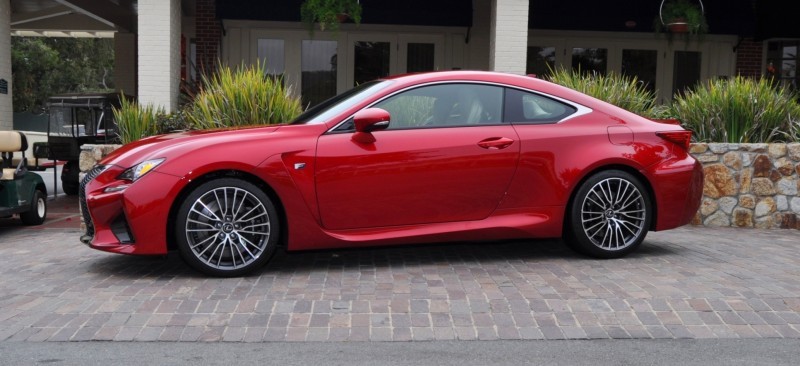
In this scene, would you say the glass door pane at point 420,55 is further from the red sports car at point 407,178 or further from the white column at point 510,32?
the red sports car at point 407,178

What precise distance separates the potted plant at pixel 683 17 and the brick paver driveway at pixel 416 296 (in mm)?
7926

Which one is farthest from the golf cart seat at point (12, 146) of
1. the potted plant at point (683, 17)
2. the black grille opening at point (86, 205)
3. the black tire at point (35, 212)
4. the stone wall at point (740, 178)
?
the potted plant at point (683, 17)

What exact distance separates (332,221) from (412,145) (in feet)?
2.76

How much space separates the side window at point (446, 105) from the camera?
6.15 meters

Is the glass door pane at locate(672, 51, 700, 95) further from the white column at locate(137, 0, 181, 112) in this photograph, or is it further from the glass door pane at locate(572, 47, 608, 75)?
the white column at locate(137, 0, 181, 112)

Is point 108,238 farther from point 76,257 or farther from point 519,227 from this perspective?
point 519,227

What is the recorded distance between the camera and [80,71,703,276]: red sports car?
569cm

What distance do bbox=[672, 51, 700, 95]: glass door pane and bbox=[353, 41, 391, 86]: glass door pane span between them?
6314 millimetres

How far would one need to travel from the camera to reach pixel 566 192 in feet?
20.7

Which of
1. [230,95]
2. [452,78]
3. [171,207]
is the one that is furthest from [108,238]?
[230,95]

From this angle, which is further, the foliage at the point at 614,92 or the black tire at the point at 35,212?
the black tire at the point at 35,212

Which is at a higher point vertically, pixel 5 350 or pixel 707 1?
pixel 707 1

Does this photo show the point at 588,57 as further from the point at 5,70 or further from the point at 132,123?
the point at 5,70

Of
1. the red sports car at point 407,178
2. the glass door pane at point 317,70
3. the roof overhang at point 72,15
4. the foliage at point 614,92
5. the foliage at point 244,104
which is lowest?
the red sports car at point 407,178
